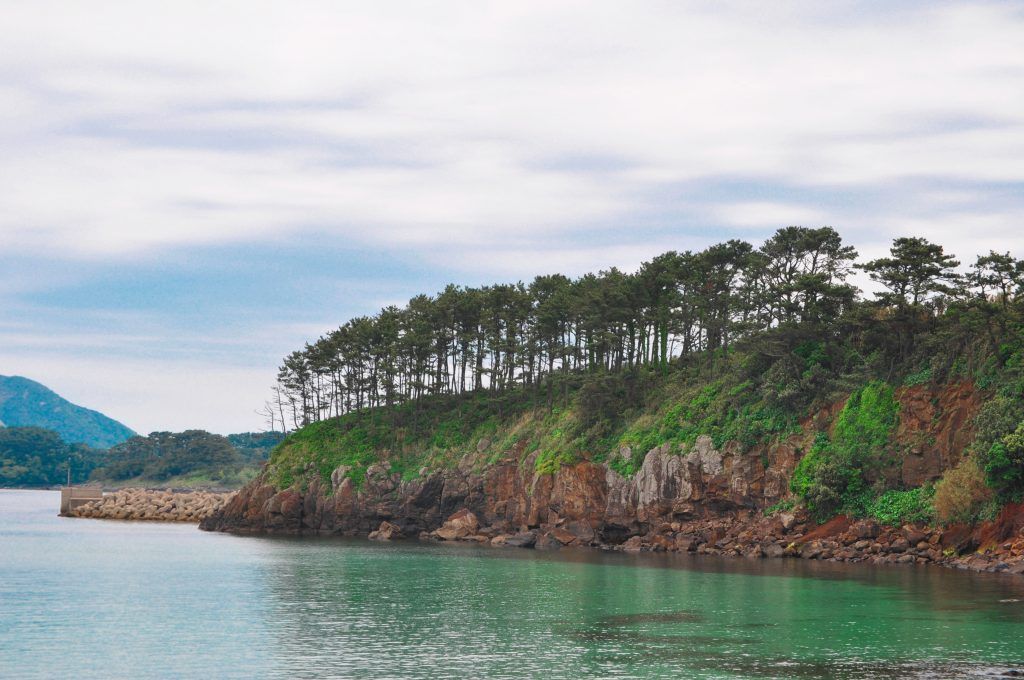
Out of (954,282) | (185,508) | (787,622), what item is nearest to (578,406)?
(954,282)

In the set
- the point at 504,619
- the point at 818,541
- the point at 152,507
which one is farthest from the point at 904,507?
the point at 152,507

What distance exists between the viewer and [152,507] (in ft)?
572

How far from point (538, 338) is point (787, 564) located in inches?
2366

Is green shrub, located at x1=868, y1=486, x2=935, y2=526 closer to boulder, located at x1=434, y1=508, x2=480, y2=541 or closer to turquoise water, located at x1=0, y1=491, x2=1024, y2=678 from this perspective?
turquoise water, located at x1=0, y1=491, x2=1024, y2=678

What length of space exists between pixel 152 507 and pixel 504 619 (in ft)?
435

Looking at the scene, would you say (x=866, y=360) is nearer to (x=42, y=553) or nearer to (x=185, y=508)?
(x=42, y=553)

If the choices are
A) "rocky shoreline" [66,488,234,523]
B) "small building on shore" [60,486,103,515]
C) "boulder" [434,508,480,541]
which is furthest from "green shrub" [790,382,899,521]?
"small building on shore" [60,486,103,515]

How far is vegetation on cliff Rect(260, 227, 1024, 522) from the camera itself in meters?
87.9

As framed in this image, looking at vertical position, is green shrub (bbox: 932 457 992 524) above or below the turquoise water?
above

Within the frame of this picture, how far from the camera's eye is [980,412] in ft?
274

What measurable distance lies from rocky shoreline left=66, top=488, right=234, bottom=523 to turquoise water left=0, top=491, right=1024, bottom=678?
3052 inches

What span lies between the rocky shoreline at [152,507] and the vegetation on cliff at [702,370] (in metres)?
27.8

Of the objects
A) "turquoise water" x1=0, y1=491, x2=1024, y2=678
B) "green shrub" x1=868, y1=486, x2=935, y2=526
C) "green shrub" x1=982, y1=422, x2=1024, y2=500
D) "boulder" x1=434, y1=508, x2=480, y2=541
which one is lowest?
"turquoise water" x1=0, y1=491, x2=1024, y2=678

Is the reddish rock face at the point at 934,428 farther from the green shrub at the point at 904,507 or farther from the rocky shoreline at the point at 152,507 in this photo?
the rocky shoreline at the point at 152,507
